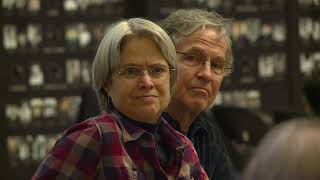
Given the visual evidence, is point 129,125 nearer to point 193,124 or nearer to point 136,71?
point 136,71

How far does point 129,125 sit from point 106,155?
0.38ft

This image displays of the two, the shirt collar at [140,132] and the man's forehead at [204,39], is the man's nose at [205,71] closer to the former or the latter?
the man's forehead at [204,39]

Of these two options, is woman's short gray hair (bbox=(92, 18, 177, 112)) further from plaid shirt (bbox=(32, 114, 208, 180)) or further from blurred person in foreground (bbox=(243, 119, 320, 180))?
blurred person in foreground (bbox=(243, 119, 320, 180))

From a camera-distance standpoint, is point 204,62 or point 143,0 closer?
point 204,62

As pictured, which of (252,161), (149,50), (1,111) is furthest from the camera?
(1,111)

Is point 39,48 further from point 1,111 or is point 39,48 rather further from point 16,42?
point 1,111

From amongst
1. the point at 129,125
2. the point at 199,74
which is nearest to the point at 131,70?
the point at 129,125

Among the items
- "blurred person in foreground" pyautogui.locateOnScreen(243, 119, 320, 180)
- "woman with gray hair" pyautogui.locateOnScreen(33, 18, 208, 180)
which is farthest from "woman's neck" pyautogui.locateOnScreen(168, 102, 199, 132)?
"blurred person in foreground" pyautogui.locateOnScreen(243, 119, 320, 180)

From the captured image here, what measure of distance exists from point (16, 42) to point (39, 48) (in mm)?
154

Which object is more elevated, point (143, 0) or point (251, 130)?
point (143, 0)

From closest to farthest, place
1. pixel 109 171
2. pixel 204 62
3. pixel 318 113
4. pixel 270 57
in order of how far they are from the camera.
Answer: pixel 109 171 → pixel 204 62 → pixel 318 113 → pixel 270 57

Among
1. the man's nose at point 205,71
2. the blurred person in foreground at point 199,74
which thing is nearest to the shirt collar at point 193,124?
the blurred person in foreground at point 199,74

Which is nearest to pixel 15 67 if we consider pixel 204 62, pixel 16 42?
pixel 16 42

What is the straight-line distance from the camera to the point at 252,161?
1021mm
